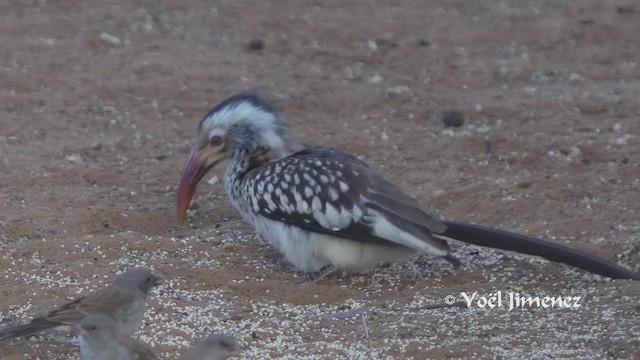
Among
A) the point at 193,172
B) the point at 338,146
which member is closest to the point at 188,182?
the point at 193,172

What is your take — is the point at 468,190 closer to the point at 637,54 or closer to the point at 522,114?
the point at 522,114

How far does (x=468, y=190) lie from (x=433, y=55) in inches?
119

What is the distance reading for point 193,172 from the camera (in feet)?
24.4

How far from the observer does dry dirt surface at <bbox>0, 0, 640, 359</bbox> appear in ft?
19.1

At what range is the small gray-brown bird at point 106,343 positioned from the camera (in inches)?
190

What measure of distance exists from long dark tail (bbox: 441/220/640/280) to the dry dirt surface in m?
0.11

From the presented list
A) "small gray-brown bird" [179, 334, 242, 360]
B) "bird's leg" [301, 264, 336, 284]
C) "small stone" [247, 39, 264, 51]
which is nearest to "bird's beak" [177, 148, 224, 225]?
"bird's leg" [301, 264, 336, 284]

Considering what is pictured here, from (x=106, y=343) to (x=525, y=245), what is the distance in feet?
7.94

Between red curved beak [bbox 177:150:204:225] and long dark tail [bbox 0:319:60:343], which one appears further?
red curved beak [bbox 177:150:204:225]

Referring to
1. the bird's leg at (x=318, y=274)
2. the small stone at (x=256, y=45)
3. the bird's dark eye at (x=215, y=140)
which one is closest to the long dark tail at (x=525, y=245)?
the bird's leg at (x=318, y=274)

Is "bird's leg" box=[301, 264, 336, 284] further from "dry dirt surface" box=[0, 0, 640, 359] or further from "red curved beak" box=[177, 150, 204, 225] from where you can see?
"red curved beak" box=[177, 150, 204, 225]

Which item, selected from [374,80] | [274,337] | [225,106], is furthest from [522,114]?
[274,337]

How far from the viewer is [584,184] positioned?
302 inches

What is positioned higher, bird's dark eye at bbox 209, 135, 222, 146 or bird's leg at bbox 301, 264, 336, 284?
bird's dark eye at bbox 209, 135, 222, 146
